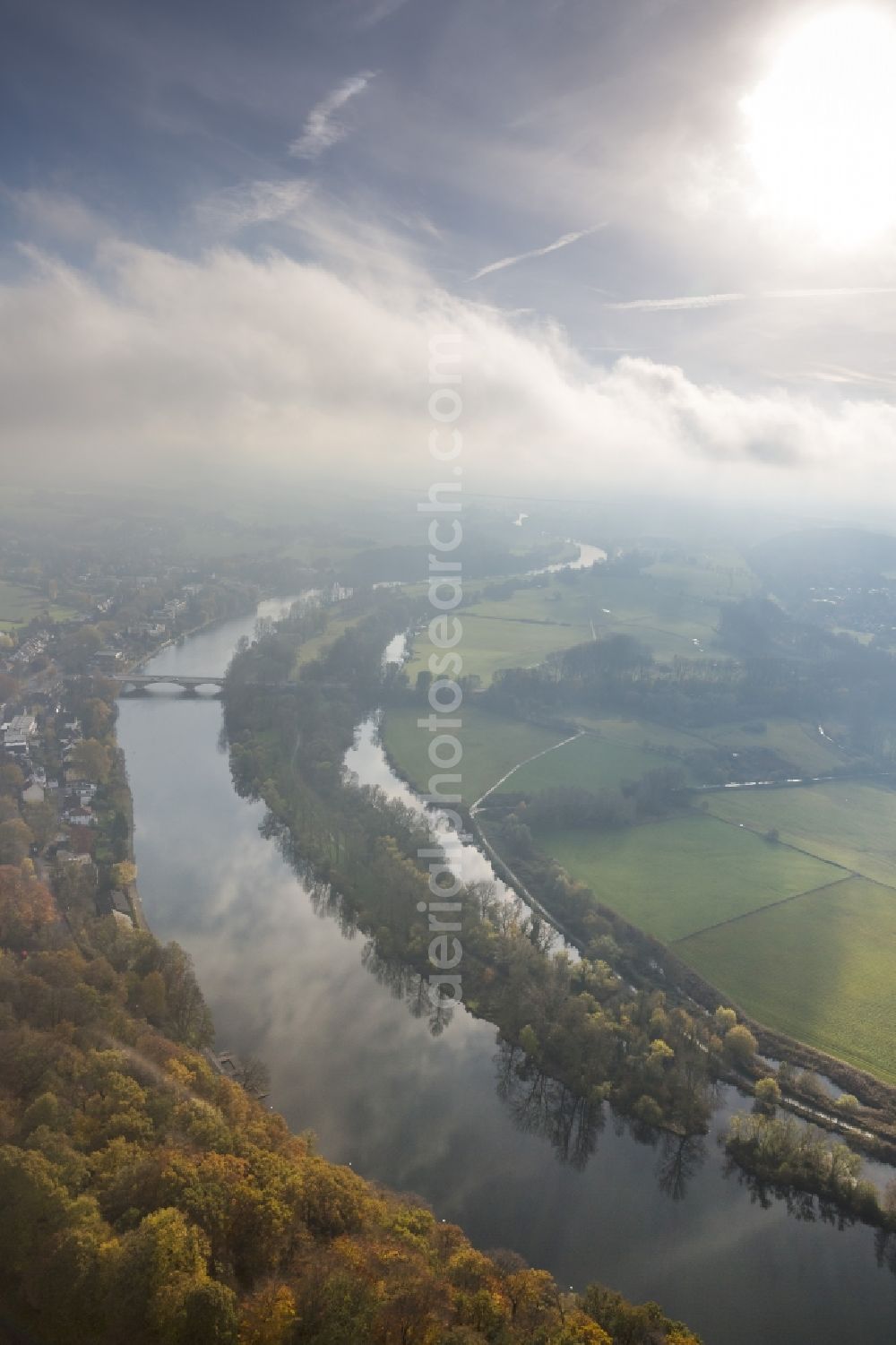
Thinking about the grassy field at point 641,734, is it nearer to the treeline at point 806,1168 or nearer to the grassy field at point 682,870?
the grassy field at point 682,870

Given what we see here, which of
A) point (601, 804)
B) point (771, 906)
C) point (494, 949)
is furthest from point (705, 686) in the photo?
point (494, 949)

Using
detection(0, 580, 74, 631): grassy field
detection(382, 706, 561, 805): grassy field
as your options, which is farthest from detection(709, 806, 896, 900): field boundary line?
detection(0, 580, 74, 631): grassy field

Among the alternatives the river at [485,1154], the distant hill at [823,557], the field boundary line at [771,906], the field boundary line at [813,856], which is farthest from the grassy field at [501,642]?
the distant hill at [823,557]

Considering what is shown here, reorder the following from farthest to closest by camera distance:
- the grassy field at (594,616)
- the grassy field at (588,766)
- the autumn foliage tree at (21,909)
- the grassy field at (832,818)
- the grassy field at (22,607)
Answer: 1. the grassy field at (22,607)
2. the grassy field at (594,616)
3. the grassy field at (588,766)
4. the grassy field at (832,818)
5. the autumn foliage tree at (21,909)

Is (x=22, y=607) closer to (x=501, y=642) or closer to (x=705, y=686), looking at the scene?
(x=501, y=642)

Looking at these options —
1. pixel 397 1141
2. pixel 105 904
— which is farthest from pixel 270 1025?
pixel 105 904

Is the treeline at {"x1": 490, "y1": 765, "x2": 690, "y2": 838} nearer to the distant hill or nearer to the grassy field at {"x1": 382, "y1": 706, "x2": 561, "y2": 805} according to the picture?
the grassy field at {"x1": 382, "y1": 706, "x2": 561, "y2": 805}
